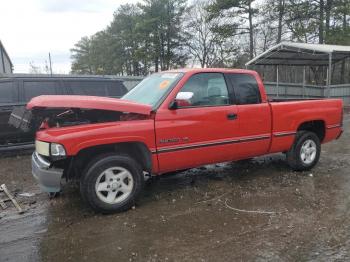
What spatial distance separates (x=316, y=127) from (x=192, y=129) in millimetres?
3027

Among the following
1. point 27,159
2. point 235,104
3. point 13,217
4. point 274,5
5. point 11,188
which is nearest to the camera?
point 13,217

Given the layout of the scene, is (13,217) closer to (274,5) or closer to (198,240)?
(198,240)

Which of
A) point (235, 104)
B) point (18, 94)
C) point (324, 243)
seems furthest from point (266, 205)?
point (18, 94)

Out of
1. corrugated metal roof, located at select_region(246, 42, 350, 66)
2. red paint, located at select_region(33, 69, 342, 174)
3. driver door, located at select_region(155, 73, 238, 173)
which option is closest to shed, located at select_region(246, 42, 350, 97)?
corrugated metal roof, located at select_region(246, 42, 350, 66)

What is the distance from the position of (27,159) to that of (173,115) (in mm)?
4724

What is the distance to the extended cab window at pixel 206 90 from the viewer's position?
5.21 metres

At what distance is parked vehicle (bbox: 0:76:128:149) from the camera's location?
26.2 ft

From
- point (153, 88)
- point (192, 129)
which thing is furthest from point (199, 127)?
point (153, 88)

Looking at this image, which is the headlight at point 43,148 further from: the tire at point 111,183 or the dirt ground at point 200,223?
the dirt ground at point 200,223

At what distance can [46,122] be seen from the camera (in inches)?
190

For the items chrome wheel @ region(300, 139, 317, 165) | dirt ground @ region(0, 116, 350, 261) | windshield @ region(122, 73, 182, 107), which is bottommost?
dirt ground @ region(0, 116, 350, 261)

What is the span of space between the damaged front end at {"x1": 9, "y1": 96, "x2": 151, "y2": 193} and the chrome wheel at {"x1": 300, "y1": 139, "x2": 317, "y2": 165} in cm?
325

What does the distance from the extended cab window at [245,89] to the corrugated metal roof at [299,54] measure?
11824 mm

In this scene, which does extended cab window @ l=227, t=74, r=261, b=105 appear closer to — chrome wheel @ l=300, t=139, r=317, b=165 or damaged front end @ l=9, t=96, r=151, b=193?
chrome wheel @ l=300, t=139, r=317, b=165
